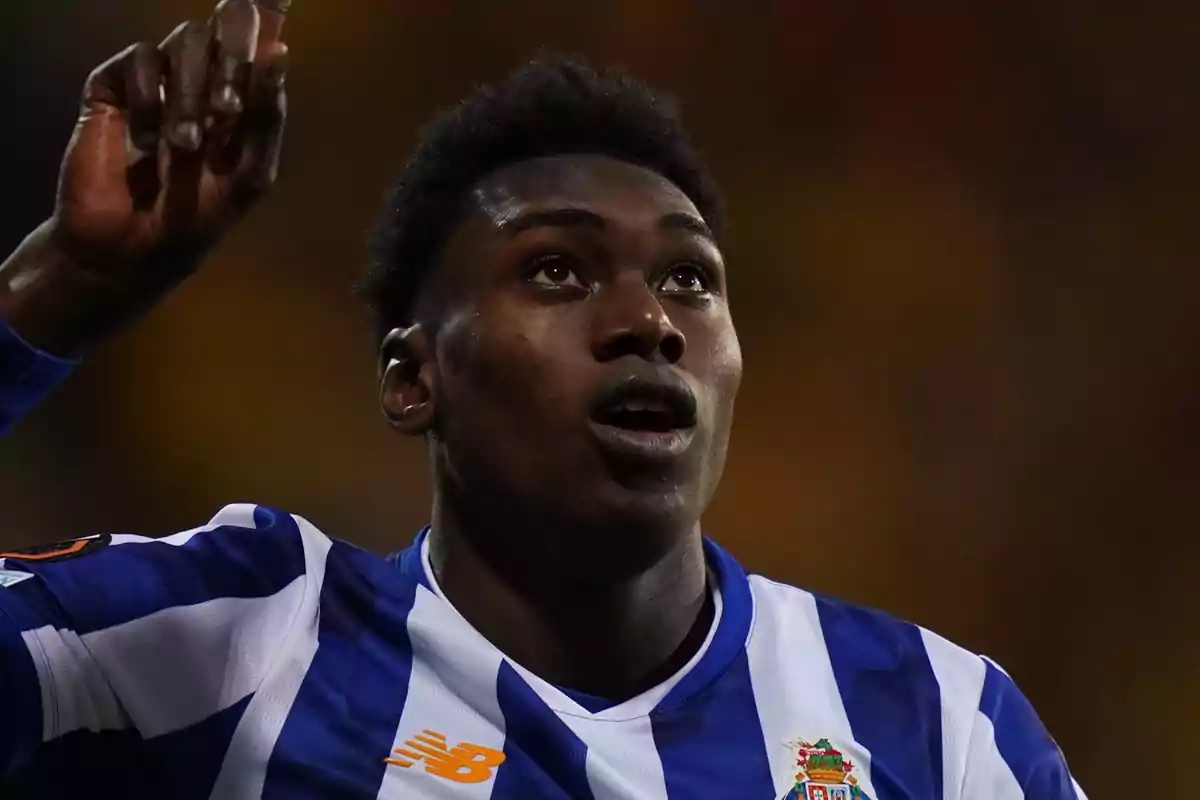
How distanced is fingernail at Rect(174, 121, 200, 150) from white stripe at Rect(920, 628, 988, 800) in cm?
70

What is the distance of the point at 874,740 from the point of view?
2.76 ft

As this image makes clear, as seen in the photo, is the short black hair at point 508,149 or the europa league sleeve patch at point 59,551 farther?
the short black hair at point 508,149

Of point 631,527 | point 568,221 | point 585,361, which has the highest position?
point 568,221

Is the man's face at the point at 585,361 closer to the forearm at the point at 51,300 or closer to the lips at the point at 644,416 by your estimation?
the lips at the point at 644,416

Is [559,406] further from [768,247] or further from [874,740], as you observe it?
[768,247]

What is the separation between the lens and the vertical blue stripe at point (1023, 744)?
33.8 inches

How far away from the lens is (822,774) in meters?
0.80

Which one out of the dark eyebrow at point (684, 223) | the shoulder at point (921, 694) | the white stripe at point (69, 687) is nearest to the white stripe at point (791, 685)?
the shoulder at point (921, 694)

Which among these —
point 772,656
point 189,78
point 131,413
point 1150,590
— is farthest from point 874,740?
point 131,413

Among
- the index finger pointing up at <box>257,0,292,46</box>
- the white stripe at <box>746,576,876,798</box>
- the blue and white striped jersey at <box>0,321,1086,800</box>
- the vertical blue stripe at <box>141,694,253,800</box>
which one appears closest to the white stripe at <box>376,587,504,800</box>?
the blue and white striped jersey at <box>0,321,1086,800</box>

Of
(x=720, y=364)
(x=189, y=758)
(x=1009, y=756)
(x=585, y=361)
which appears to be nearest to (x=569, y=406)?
(x=585, y=361)

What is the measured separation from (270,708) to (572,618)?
0.24 m

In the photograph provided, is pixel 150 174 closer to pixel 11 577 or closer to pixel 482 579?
pixel 11 577

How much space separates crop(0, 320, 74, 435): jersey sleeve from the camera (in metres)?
0.64
